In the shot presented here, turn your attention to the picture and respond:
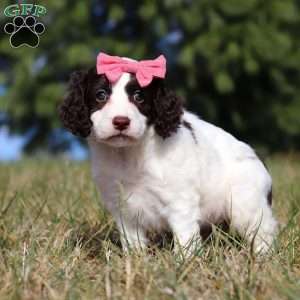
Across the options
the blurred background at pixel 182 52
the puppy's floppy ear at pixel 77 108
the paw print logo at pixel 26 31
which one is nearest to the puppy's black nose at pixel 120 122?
the puppy's floppy ear at pixel 77 108

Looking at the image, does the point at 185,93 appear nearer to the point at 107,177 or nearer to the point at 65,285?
the point at 107,177

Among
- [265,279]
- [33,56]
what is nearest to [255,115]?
[33,56]

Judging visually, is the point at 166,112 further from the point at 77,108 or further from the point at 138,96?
the point at 77,108

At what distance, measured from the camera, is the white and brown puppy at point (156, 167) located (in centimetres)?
428

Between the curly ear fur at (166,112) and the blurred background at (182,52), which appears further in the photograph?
the blurred background at (182,52)

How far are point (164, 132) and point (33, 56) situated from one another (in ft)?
47.2

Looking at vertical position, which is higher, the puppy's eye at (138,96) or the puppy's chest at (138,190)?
the puppy's eye at (138,96)

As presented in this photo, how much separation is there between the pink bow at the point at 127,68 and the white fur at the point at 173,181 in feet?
0.18

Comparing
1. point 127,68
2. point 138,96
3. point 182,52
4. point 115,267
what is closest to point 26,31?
point 127,68

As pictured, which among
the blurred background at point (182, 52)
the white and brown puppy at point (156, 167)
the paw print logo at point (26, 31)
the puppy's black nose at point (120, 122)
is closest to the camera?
the puppy's black nose at point (120, 122)

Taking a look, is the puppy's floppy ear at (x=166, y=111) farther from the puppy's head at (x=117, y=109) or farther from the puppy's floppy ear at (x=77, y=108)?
the puppy's floppy ear at (x=77, y=108)

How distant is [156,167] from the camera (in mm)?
4398

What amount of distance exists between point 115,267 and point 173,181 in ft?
2.99

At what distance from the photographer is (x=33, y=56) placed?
1822cm
